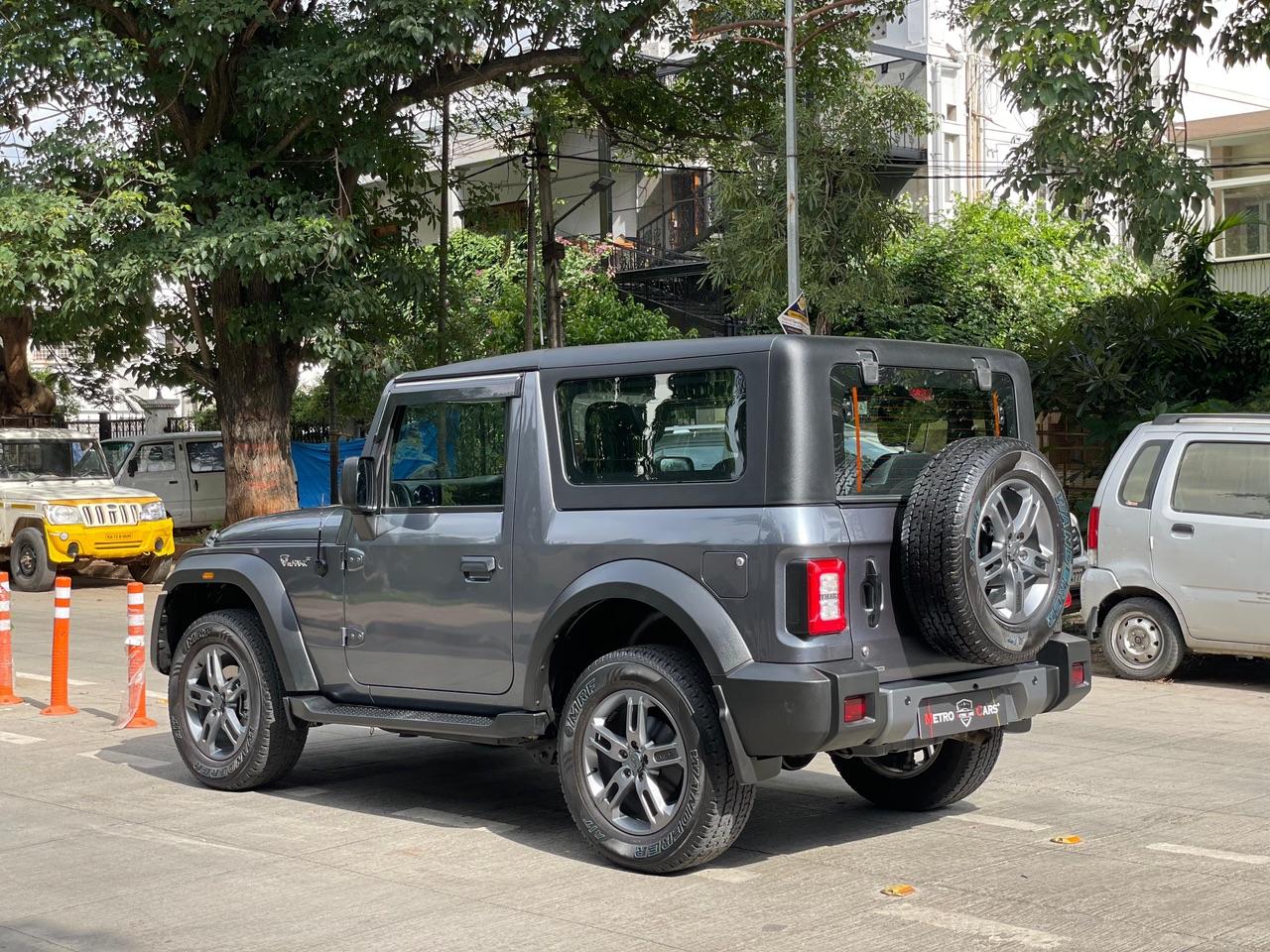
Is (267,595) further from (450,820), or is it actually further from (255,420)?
(255,420)

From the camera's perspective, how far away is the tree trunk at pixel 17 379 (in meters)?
30.0

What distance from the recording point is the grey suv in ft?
19.6

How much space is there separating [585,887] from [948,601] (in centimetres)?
179

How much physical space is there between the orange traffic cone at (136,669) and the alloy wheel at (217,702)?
5.70ft

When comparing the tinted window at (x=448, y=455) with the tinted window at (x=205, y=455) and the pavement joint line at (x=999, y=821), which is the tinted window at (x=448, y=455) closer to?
the pavement joint line at (x=999, y=821)

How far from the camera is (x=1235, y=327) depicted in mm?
18859

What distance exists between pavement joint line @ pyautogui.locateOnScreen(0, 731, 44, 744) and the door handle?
4207 mm

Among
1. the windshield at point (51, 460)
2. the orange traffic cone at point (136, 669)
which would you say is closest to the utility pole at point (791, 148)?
the windshield at point (51, 460)

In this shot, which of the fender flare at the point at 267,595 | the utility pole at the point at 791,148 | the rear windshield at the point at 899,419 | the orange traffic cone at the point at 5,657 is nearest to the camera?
the rear windshield at the point at 899,419

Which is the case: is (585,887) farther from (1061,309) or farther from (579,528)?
(1061,309)

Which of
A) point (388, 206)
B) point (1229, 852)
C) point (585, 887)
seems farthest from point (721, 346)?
point (388, 206)

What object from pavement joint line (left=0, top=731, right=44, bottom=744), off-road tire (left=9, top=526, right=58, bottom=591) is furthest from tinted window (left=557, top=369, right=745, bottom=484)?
off-road tire (left=9, top=526, right=58, bottom=591)

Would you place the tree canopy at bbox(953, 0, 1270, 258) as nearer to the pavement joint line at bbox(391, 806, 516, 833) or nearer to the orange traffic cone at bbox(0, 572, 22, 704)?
the pavement joint line at bbox(391, 806, 516, 833)

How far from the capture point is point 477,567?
22.6ft
